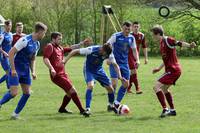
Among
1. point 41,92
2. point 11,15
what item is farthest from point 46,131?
point 11,15

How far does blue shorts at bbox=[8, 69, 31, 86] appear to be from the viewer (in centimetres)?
1115

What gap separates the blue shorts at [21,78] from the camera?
11148 mm

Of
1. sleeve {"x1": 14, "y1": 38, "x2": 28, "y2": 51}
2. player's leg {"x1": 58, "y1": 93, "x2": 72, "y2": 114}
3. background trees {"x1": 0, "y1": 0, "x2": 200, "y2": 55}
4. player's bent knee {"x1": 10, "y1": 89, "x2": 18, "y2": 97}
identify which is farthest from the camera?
background trees {"x1": 0, "y1": 0, "x2": 200, "y2": 55}

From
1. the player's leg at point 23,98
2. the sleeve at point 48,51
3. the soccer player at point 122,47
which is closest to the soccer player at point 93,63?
the sleeve at point 48,51

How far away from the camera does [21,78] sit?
1129 centimetres

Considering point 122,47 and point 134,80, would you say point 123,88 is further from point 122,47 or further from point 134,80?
point 134,80

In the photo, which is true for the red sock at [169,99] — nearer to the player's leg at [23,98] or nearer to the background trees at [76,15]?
the player's leg at [23,98]

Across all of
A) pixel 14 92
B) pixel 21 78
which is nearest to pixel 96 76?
pixel 21 78

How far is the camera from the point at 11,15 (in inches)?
2397

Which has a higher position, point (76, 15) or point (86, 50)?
point (86, 50)

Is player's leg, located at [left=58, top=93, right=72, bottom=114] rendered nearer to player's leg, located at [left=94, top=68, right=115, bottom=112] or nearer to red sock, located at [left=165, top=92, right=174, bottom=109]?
player's leg, located at [left=94, top=68, right=115, bottom=112]

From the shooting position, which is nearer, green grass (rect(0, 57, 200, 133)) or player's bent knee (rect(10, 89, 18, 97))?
green grass (rect(0, 57, 200, 133))

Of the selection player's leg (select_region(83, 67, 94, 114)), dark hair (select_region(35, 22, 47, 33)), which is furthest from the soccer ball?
dark hair (select_region(35, 22, 47, 33))

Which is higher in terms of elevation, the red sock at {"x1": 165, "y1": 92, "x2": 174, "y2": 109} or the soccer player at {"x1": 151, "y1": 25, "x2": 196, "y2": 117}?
the soccer player at {"x1": 151, "y1": 25, "x2": 196, "y2": 117}
